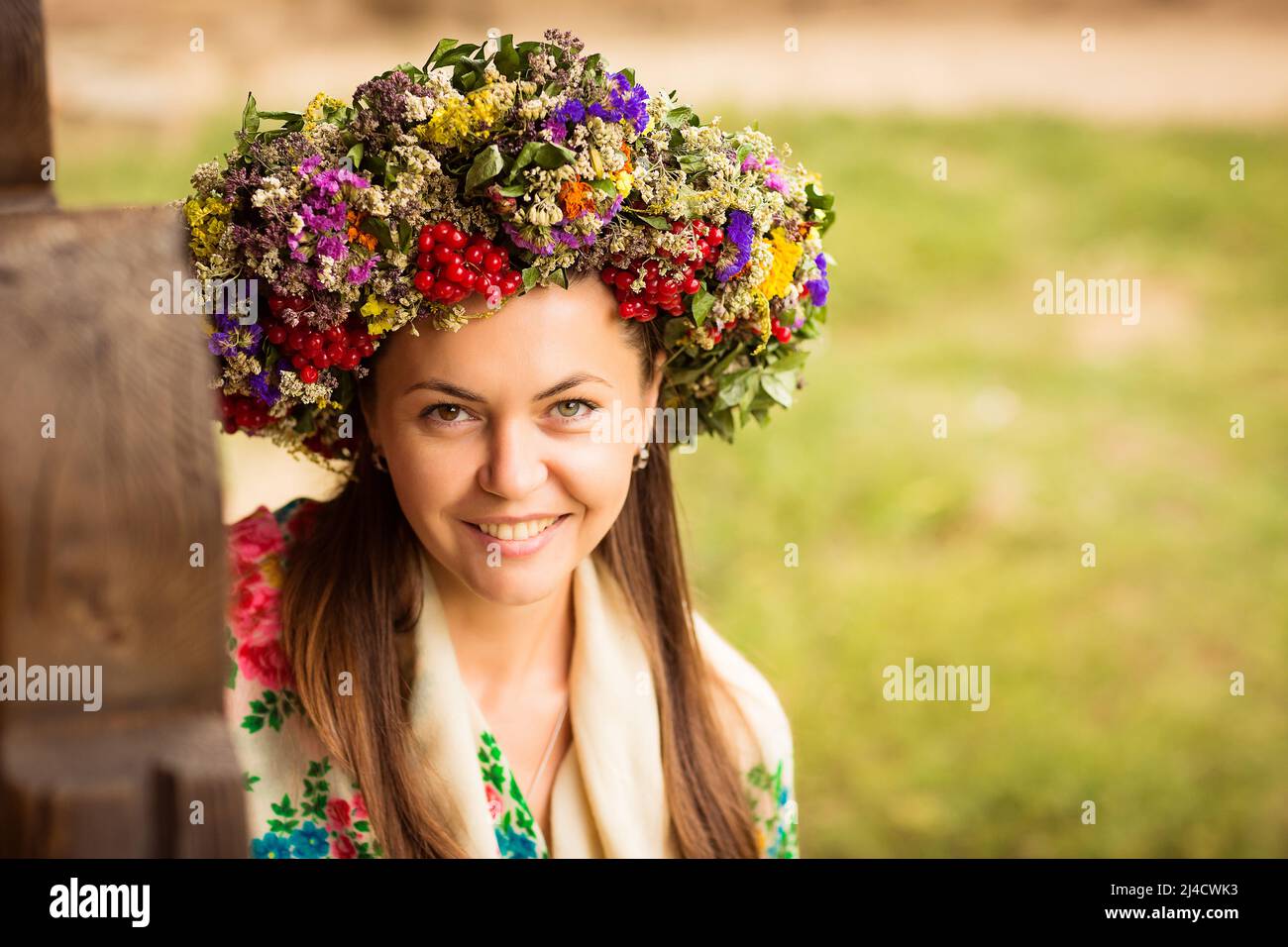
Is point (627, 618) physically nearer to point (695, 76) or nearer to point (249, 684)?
point (249, 684)

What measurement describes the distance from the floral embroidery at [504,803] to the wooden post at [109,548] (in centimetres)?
132

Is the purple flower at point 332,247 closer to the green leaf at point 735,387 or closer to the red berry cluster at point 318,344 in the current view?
the red berry cluster at point 318,344

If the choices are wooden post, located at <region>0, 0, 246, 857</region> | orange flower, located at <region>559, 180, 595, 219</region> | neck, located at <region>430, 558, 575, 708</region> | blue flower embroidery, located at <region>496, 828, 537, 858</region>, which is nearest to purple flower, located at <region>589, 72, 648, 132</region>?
orange flower, located at <region>559, 180, 595, 219</region>

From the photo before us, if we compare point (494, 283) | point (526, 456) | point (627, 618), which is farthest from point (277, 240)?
point (627, 618)

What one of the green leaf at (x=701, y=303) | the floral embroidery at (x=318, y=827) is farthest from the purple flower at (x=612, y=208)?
the floral embroidery at (x=318, y=827)

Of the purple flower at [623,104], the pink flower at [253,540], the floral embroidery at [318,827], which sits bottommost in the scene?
the floral embroidery at [318,827]

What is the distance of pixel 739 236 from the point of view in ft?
6.86

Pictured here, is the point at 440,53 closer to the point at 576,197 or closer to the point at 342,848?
the point at 576,197

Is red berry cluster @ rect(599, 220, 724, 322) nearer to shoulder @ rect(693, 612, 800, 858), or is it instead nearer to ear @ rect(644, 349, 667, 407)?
ear @ rect(644, 349, 667, 407)

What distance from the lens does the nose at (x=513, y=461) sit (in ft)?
6.64

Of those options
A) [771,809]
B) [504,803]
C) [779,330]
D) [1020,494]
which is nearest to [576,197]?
[779,330]

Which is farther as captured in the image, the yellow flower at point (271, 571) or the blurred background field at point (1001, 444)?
the blurred background field at point (1001, 444)

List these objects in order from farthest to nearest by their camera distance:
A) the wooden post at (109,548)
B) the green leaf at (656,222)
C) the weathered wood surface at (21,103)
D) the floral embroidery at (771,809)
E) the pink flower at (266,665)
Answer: the floral embroidery at (771,809)
the pink flower at (266,665)
the green leaf at (656,222)
the weathered wood surface at (21,103)
the wooden post at (109,548)

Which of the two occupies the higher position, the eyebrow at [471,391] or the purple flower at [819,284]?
the purple flower at [819,284]
